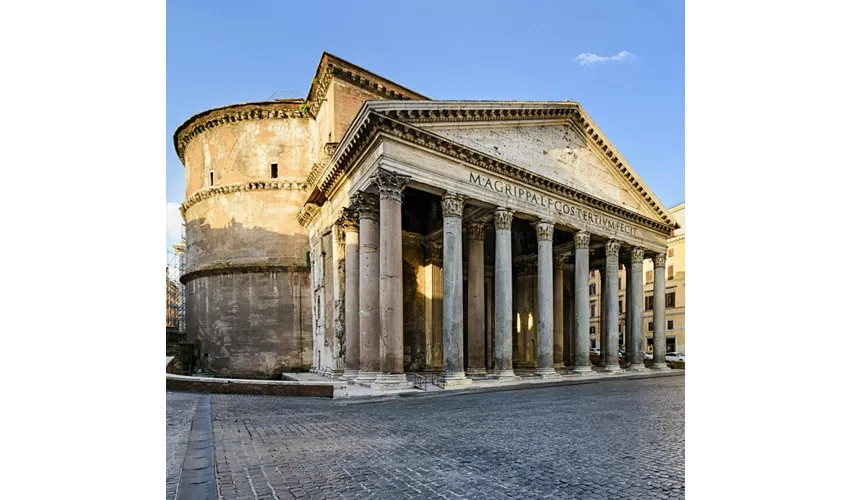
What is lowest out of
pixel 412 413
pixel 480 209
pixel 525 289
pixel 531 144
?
pixel 412 413

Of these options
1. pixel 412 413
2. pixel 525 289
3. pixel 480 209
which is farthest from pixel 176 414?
pixel 525 289

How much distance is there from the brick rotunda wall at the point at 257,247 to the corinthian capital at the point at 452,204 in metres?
8.36

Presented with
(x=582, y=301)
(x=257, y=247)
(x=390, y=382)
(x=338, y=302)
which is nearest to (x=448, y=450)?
(x=390, y=382)

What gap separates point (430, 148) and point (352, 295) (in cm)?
471

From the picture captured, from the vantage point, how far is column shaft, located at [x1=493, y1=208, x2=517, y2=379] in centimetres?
1342

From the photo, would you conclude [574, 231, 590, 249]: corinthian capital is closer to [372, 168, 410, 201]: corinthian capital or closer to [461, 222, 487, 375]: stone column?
[461, 222, 487, 375]: stone column

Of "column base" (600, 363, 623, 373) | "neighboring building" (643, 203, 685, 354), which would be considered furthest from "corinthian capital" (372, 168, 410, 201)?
"neighboring building" (643, 203, 685, 354)

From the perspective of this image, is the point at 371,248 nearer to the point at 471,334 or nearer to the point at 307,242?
the point at 471,334

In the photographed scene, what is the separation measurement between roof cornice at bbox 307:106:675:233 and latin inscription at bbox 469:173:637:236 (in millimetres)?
275

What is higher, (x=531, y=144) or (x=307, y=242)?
(x=531, y=144)

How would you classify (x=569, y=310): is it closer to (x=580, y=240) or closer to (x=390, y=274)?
(x=580, y=240)

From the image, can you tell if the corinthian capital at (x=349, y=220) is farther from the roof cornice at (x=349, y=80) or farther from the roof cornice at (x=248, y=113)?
the roof cornice at (x=248, y=113)
